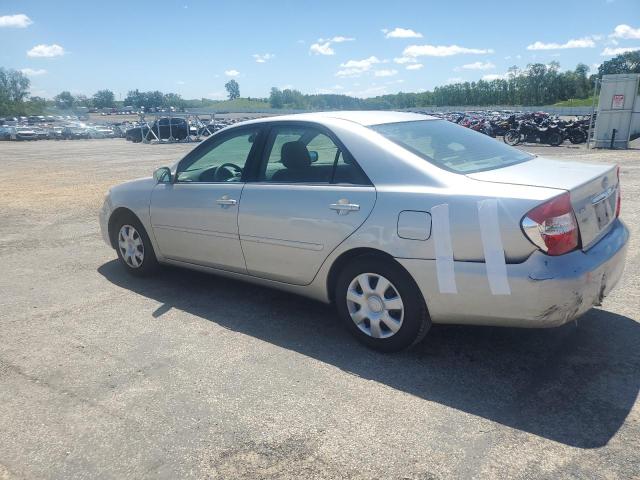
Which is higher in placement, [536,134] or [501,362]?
[536,134]

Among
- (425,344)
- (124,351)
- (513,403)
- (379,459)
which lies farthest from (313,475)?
(124,351)

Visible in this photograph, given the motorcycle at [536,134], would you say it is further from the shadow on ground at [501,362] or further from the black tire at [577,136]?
the shadow on ground at [501,362]

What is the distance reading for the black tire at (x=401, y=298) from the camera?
10.9 feet

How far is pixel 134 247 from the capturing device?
5.32 m

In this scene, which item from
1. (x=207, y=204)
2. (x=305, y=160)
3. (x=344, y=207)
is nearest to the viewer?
(x=344, y=207)

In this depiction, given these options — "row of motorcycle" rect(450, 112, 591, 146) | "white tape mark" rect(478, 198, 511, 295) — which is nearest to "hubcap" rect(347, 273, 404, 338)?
"white tape mark" rect(478, 198, 511, 295)

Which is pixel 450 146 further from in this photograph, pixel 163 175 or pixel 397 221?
pixel 163 175

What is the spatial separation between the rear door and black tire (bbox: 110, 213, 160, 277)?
4.71 ft

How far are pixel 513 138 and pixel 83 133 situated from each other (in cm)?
3559

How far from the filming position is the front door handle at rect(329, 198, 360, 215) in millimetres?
3483

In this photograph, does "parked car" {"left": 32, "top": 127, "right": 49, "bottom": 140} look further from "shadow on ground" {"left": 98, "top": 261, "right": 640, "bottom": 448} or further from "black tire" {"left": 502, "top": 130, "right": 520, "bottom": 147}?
"shadow on ground" {"left": 98, "top": 261, "right": 640, "bottom": 448}

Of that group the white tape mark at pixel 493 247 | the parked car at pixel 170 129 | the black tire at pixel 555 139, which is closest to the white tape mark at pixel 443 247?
the white tape mark at pixel 493 247

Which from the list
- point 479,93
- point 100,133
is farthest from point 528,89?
point 100,133

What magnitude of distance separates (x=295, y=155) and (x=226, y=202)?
694mm
